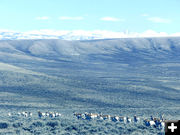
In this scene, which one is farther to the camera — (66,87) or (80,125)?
(66,87)

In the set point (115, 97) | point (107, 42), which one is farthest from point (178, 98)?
point (107, 42)

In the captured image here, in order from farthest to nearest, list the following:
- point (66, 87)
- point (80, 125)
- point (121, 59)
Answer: point (121, 59), point (66, 87), point (80, 125)

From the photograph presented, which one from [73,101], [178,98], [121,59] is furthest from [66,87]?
[121,59]

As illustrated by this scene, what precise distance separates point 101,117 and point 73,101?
621 inches

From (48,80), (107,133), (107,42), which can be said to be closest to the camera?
(107,133)

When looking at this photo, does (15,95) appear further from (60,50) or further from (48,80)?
(60,50)

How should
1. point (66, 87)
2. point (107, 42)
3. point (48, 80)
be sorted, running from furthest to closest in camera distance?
point (107, 42) < point (48, 80) < point (66, 87)

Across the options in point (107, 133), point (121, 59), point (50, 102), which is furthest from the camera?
point (121, 59)

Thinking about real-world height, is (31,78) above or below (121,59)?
below

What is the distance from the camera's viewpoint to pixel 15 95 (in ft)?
134

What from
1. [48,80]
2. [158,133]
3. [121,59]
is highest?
[121,59]

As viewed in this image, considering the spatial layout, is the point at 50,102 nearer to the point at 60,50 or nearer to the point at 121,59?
the point at 121,59

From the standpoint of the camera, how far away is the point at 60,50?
443 ft

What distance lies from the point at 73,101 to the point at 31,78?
20.8 meters
